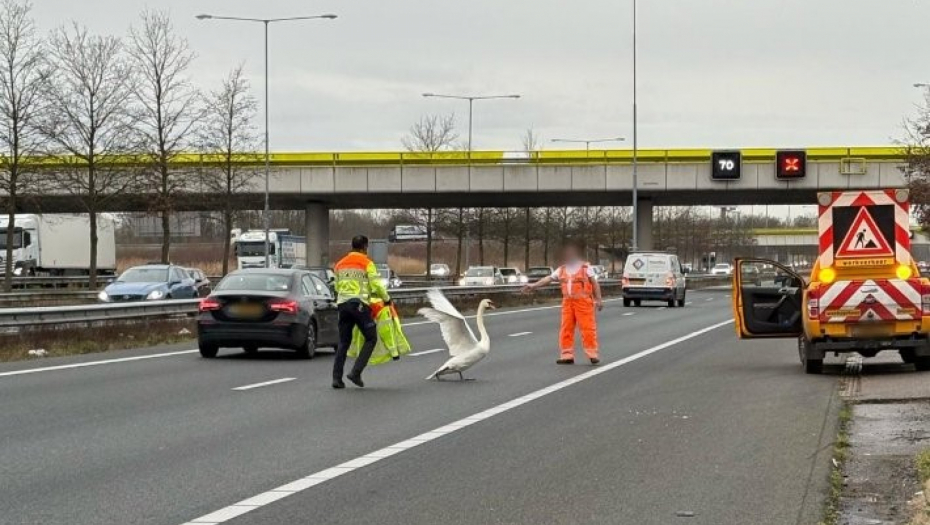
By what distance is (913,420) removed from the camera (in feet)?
36.2

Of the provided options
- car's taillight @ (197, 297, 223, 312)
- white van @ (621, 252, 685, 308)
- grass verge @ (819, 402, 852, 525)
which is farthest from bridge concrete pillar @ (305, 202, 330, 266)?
grass verge @ (819, 402, 852, 525)

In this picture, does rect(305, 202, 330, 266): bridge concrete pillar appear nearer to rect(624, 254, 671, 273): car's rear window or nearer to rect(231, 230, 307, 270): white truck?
rect(231, 230, 307, 270): white truck

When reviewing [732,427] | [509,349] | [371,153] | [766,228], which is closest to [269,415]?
[732,427]

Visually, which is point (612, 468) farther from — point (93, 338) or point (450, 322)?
point (93, 338)

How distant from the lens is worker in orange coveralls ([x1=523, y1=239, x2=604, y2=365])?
17.5 metres

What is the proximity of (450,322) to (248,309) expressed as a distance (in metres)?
4.72

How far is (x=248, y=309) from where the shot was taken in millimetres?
18500

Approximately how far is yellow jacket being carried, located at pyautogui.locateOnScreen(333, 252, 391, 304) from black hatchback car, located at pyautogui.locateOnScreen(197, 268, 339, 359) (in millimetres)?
4533

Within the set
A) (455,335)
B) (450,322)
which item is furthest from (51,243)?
(450,322)

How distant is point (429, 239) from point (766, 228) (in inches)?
3465

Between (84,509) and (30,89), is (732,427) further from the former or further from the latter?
(30,89)

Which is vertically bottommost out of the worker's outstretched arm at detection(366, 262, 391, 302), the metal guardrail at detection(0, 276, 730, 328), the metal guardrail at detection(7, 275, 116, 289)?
the metal guardrail at detection(7, 275, 116, 289)

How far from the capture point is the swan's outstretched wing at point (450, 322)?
14.7 meters

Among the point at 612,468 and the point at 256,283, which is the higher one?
the point at 256,283
